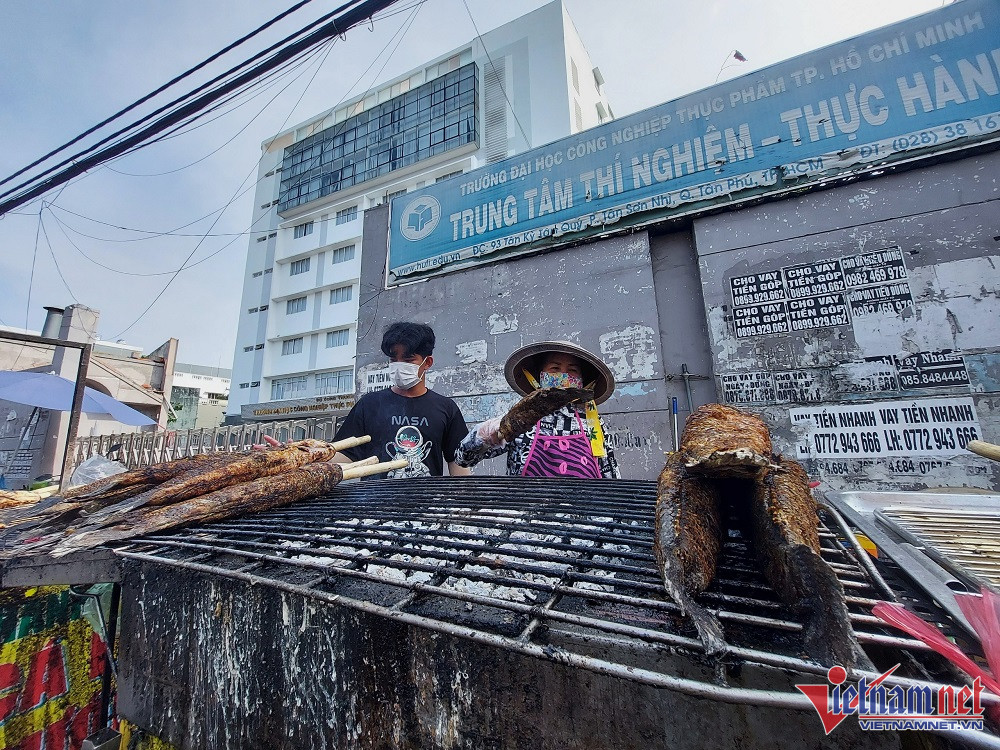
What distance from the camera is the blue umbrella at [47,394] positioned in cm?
827

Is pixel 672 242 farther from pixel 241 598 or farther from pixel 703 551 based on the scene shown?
pixel 241 598

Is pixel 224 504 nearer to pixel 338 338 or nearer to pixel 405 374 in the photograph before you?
pixel 405 374

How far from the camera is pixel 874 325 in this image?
500cm

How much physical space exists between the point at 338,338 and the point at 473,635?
2910 centimetres

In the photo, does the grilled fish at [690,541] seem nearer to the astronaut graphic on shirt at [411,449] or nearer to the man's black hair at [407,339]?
the astronaut graphic on shirt at [411,449]

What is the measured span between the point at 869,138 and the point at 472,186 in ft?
20.6

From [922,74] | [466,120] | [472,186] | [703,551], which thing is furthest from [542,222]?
[466,120]

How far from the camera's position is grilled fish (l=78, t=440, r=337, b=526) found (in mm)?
1928

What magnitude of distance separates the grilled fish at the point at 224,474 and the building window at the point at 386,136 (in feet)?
85.2

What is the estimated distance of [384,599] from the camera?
1.07 metres

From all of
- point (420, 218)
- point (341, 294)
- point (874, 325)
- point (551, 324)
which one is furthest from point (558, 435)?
point (341, 294)

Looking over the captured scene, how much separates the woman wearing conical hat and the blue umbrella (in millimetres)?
9580

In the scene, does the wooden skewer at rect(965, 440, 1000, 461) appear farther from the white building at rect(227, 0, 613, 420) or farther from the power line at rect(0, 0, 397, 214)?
the white building at rect(227, 0, 613, 420)

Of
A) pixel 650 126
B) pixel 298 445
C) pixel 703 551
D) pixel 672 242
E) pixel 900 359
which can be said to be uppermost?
pixel 650 126
